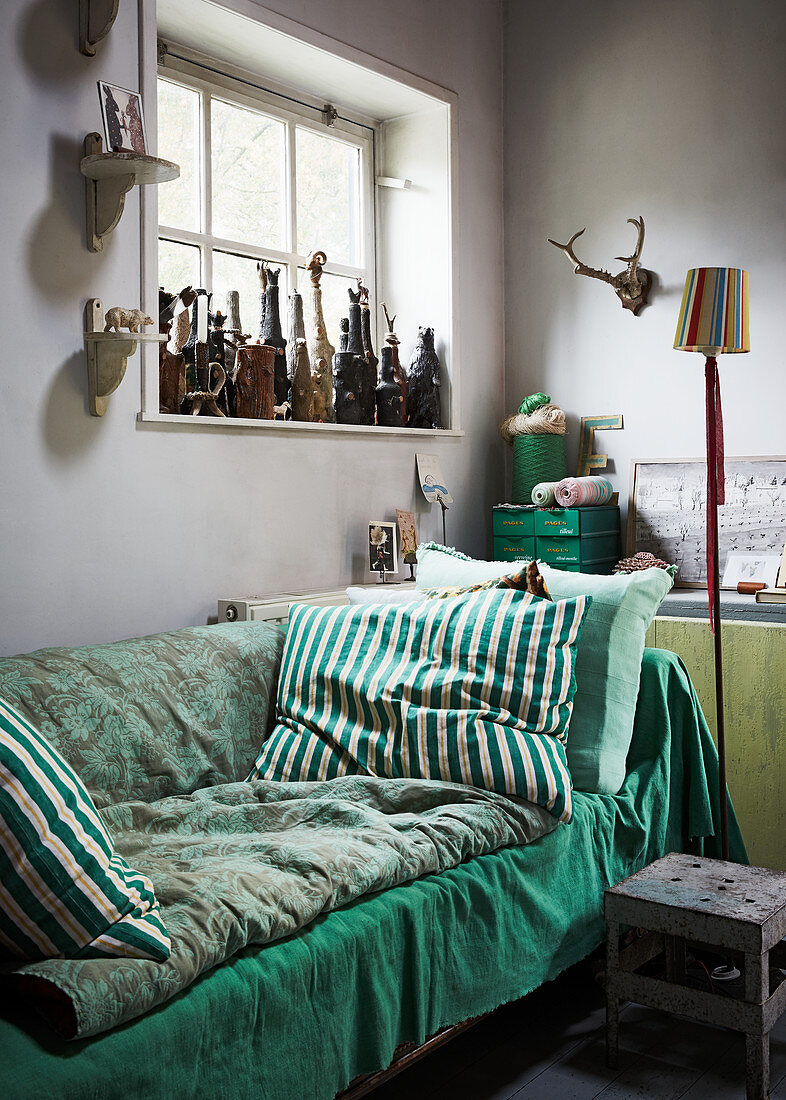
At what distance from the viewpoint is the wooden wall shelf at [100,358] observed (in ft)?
7.50

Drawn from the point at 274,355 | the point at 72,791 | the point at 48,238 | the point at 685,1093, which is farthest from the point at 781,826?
the point at 48,238

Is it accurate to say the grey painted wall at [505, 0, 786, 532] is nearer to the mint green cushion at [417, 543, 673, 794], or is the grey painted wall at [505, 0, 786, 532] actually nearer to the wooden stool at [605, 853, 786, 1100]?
the mint green cushion at [417, 543, 673, 794]

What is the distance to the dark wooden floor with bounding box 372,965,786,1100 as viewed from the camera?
1.87 meters

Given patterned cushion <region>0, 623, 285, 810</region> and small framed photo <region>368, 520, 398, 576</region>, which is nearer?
patterned cushion <region>0, 623, 285, 810</region>

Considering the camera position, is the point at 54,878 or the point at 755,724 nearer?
the point at 54,878

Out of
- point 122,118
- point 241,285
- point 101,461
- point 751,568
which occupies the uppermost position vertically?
point 122,118

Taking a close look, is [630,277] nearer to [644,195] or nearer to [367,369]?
[644,195]

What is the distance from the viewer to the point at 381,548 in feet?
10.1

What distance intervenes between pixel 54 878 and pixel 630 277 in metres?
2.67

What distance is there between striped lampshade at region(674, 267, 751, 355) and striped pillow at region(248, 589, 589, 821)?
704 millimetres

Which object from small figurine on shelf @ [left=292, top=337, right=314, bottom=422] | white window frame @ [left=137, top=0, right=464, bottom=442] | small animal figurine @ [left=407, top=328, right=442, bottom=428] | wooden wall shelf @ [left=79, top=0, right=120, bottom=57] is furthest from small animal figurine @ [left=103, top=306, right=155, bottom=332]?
small animal figurine @ [left=407, top=328, right=442, bottom=428]

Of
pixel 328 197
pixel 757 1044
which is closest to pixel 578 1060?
pixel 757 1044

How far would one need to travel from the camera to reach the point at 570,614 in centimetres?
212

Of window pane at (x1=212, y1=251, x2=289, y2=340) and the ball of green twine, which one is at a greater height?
window pane at (x1=212, y1=251, x2=289, y2=340)
